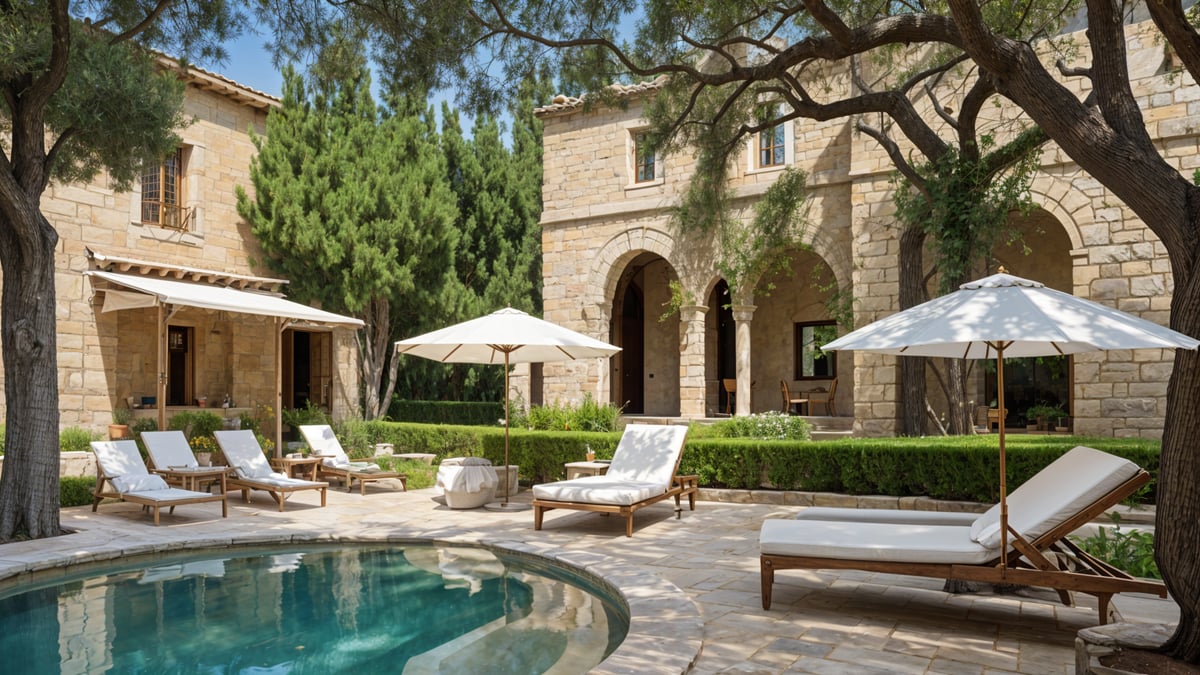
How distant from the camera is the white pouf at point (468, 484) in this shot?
9.16m

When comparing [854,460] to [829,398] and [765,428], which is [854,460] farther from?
[829,398]

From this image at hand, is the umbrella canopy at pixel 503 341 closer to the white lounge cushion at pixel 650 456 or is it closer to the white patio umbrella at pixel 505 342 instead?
the white patio umbrella at pixel 505 342

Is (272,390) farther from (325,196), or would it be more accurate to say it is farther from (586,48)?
(586,48)

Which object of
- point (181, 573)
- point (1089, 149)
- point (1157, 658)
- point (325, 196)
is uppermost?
point (325, 196)

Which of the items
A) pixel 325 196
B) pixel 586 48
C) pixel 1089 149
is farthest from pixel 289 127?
pixel 1089 149

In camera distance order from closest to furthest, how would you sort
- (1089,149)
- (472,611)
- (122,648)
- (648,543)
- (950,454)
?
(1089,149) → (122,648) → (472,611) → (648,543) → (950,454)

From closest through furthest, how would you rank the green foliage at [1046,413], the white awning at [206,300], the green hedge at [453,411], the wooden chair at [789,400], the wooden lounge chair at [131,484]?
1. the wooden lounge chair at [131,484]
2. the white awning at [206,300]
3. the green foliage at [1046,413]
4. the wooden chair at [789,400]
5. the green hedge at [453,411]

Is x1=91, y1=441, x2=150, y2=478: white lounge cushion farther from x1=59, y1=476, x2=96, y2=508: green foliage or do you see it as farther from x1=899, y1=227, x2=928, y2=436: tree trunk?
x1=899, y1=227, x2=928, y2=436: tree trunk

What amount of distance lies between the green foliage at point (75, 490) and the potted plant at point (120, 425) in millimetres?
2904

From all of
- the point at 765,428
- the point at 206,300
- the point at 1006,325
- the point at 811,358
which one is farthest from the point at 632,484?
the point at 811,358

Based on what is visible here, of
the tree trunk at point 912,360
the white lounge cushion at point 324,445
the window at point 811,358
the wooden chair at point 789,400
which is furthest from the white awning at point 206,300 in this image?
the window at point 811,358

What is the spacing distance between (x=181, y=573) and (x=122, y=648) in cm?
189

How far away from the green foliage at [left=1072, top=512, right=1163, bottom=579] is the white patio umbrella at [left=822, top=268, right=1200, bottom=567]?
1.51 meters

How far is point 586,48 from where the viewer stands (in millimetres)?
9789
